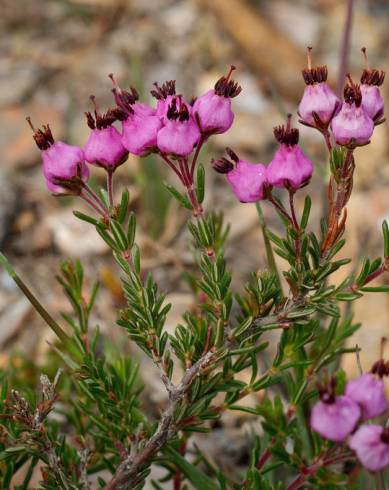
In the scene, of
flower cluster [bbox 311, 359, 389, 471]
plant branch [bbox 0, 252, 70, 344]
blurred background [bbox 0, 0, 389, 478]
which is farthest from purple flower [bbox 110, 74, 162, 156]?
blurred background [bbox 0, 0, 389, 478]

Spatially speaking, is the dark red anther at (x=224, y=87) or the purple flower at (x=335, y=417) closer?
the purple flower at (x=335, y=417)

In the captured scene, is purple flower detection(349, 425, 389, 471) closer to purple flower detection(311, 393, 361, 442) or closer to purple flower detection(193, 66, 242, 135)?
purple flower detection(311, 393, 361, 442)

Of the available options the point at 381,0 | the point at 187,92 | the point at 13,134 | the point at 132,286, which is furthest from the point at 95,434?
the point at 381,0

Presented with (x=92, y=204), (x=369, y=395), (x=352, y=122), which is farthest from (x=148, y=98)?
(x=369, y=395)

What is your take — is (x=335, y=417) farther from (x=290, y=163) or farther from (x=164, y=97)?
(x=164, y=97)

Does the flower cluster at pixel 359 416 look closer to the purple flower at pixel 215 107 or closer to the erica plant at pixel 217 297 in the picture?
the erica plant at pixel 217 297

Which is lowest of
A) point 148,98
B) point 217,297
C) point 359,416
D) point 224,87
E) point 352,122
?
point 359,416

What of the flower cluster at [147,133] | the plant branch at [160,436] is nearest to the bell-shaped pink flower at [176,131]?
the flower cluster at [147,133]
